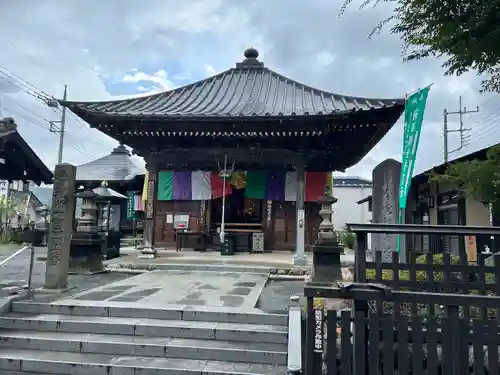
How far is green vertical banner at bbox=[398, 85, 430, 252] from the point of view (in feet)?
19.7

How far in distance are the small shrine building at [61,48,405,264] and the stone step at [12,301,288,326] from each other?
17.4 ft

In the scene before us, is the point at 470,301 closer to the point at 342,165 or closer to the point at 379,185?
the point at 379,185

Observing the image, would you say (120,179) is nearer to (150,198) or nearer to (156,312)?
(150,198)

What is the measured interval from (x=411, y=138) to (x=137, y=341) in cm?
513

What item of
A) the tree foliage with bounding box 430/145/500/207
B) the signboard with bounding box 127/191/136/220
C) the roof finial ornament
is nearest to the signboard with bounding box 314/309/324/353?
the tree foliage with bounding box 430/145/500/207

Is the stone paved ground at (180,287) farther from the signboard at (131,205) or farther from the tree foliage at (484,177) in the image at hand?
the signboard at (131,205)

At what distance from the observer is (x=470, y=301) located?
10.8ft

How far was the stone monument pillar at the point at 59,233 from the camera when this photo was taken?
6.78 m

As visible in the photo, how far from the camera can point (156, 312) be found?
5422 millimetres

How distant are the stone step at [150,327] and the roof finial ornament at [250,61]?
13037 mm

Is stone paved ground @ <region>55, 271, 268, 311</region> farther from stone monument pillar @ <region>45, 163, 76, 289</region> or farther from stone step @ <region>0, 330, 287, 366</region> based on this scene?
stone step @ <region>0, 330, 287, 366</region>

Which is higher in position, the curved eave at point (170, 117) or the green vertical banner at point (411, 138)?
the curved eave at point (170, 117)

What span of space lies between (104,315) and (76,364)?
1137 millimetres

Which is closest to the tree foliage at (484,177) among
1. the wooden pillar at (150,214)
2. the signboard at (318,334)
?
the signboard at (318,334)
